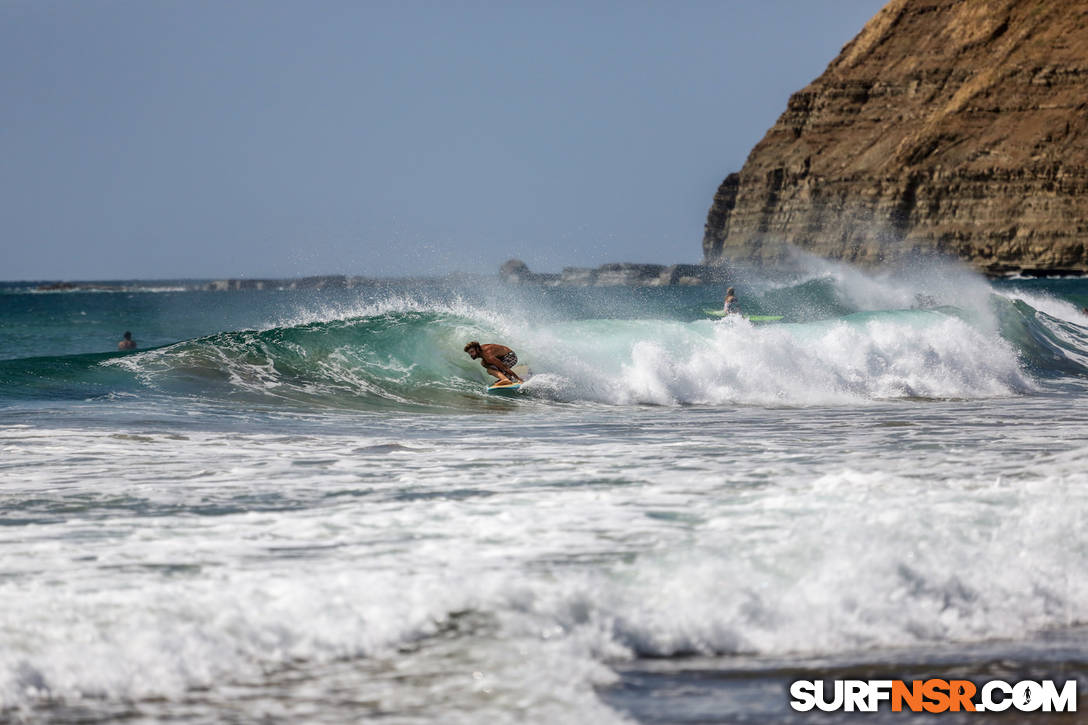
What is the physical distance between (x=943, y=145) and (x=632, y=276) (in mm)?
55023

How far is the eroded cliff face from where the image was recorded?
98750mm

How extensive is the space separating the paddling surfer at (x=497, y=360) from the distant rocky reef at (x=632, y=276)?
116 meters

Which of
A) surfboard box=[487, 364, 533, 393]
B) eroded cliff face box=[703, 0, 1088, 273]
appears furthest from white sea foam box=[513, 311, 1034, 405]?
eroded cliff face box=[703, 0, 1088, 273]

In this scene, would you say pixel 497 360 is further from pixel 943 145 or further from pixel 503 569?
pixel 943 145

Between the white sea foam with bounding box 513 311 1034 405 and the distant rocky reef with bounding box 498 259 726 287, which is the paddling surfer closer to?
the white sea foam with bounding box 513 311 1034 405

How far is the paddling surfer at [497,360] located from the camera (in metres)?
15.7

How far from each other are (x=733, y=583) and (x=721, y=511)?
4.57 feet

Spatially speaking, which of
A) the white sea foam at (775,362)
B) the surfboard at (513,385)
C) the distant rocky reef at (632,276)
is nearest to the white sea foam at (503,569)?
the surfboard at (513,385)

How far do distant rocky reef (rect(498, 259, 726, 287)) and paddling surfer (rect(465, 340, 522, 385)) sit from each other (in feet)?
380

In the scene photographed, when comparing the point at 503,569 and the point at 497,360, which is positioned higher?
the point at 497,360

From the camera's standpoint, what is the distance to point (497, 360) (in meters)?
16.0

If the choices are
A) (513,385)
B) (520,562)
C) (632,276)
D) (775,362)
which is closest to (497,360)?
(513,385)

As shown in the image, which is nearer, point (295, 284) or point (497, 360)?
point (497, 360)

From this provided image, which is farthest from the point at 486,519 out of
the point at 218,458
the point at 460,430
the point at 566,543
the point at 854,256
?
the point at 854,256
